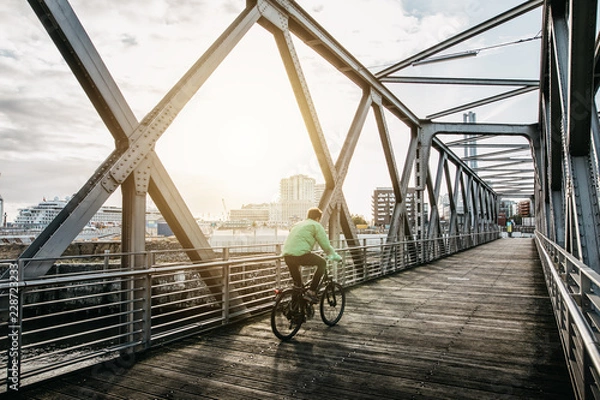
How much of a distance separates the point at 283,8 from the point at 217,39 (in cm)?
215

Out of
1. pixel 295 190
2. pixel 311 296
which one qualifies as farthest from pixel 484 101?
pixel 295 190

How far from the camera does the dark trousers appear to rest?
18.3 feet

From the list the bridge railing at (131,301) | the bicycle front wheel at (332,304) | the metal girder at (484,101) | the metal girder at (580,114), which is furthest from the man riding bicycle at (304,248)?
the metal girder at (484,101)

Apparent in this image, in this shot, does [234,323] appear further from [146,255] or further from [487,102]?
[487,102]

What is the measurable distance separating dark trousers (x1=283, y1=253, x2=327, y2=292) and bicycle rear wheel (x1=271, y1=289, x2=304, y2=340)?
0.25 metres

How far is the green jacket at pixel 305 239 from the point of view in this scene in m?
5.53

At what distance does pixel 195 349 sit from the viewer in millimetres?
4805

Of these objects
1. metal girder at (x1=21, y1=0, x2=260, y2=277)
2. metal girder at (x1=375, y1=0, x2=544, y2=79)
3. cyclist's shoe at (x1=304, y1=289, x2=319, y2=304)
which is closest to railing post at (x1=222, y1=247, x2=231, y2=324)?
metal girder at (x1=21, y1=0, x2=260, y2=277)

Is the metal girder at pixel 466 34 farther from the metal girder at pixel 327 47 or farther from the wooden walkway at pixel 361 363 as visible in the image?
the wooden walkway at pixel 361 363

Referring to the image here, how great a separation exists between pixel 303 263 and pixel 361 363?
170cm

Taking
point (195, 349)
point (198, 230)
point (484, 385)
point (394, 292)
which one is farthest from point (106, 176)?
point (394, 292)

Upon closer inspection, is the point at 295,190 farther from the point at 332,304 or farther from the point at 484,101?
the point at 332,304

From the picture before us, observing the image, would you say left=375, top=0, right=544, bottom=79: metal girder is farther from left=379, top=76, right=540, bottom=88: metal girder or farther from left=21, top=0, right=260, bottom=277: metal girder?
left=21, top=0, right=260, bottom=277: metal girder

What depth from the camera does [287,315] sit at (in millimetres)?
5367
